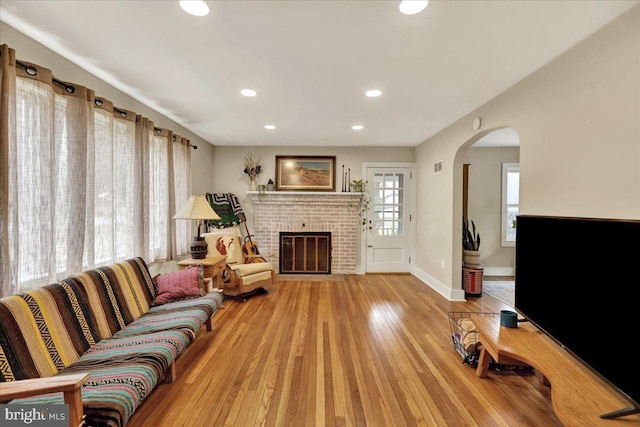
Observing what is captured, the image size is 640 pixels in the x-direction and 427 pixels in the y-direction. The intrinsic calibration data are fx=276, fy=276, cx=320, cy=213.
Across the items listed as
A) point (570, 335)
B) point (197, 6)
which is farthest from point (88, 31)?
point (570, 335)

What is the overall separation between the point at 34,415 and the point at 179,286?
4.96ft

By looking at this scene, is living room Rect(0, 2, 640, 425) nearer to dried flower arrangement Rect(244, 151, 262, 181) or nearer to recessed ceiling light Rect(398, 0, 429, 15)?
recessed ceiling light Rect(398, 0, 429, 15)

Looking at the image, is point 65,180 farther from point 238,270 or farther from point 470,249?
point 470,249

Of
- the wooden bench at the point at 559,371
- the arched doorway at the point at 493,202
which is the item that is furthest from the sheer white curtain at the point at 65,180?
the arched doorway at the point at 493,202

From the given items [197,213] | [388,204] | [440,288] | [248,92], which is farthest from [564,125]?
[197,213]

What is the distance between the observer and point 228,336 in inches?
107

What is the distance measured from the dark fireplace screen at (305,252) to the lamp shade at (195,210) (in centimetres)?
208

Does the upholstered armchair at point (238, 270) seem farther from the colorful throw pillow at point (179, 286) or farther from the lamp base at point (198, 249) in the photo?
the colorful throw pillow at point (179, 286)

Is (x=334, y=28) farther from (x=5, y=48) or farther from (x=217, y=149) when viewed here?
(x=217, y=149)

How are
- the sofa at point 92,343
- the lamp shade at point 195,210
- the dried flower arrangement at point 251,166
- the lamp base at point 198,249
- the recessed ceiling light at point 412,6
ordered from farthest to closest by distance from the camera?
1. the dried flower arrangement at point 251,166
2. the lamp base at point 198,249
3. the lamp shade at point 195,210
4. the recessed ceiling light at point 412,6
5. the sofa at point 92,343

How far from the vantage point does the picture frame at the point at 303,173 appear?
520 cm

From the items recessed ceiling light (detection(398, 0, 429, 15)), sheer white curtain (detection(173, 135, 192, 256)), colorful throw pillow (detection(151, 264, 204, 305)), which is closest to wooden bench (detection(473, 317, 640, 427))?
recessed ceiling light (detection(398, 0, 429, 15))

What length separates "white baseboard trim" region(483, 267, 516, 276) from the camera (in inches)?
204

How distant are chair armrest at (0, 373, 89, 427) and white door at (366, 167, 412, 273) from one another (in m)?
4.54
